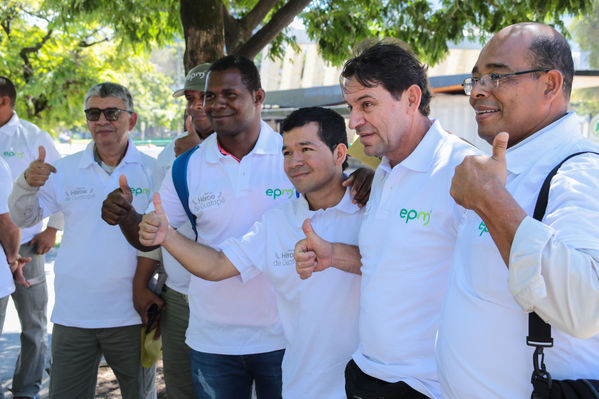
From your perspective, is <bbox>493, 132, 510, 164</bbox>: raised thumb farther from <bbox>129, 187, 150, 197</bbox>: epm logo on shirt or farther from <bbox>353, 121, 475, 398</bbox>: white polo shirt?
<bbox>129, 187, 150, 197</bbox>: epm logo on shirt

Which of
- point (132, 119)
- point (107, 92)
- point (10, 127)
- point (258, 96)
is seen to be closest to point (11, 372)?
point (10, 127)

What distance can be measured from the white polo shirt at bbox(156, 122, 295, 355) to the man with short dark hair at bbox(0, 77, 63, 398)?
2163mm

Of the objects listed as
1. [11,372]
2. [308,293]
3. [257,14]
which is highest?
[257,14]

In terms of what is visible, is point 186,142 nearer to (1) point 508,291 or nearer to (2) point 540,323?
(1) point 508,291

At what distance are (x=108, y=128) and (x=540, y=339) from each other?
314 centimetres

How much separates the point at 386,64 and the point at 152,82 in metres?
32.0

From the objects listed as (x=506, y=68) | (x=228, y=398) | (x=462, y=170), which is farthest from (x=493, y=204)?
(x=228, y=398)

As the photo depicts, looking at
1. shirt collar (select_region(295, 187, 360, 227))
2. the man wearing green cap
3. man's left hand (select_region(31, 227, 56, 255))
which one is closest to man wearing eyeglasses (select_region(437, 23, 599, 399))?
shirt collar (select_region(295, 187, 360, 227))

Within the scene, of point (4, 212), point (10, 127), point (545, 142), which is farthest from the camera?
point (10, 127)

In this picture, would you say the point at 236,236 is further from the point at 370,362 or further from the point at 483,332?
the point at 483,332

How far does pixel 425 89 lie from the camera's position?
240 centimetres

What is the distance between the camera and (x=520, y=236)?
57.7 inches

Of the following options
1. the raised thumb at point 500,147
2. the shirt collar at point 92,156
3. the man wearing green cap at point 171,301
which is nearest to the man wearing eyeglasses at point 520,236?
the raised thumb at point 500,147

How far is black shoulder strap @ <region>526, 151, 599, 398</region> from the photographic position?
153 centimetres
